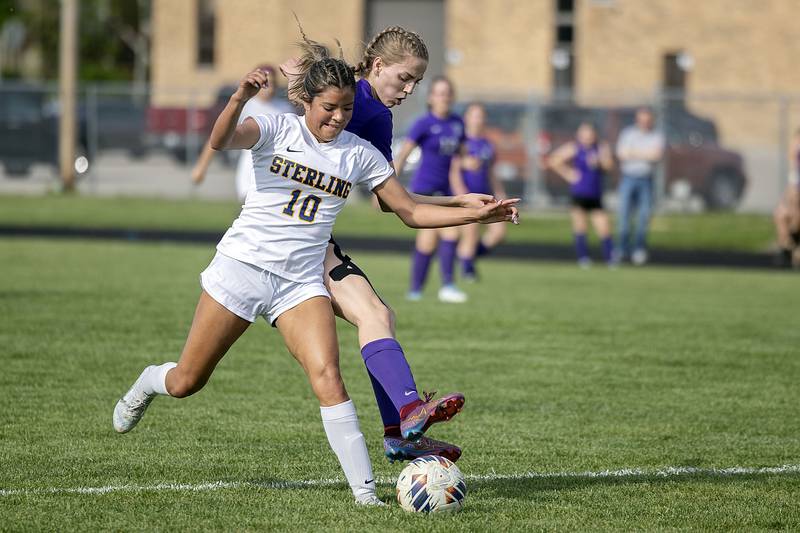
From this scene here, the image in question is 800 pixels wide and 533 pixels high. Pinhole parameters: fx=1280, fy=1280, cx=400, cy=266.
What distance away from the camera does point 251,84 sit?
5199 mm

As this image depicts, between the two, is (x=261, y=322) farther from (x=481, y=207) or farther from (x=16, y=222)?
(x=16, y=222)

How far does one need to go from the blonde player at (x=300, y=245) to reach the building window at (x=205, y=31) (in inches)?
1706

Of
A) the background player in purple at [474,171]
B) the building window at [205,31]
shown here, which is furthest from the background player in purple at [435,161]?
the building window at [205,31]

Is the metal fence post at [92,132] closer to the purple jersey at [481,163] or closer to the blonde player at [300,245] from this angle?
the purple jersey at [481,163]

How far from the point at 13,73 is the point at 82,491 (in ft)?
197

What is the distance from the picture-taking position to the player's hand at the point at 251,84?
5.18 meters

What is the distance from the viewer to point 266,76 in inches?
210

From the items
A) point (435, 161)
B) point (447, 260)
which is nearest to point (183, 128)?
point (447, 260)

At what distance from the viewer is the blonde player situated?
5410 mm

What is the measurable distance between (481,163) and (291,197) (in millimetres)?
11161

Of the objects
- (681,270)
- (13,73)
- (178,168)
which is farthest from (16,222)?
(13,73)

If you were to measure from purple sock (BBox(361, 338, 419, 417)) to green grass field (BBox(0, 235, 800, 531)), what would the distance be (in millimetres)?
480

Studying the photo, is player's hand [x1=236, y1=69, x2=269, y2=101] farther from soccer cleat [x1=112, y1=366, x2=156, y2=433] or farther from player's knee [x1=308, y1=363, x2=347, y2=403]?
soccer cleat [x1=112, y1=366, x2=156, y2=433]

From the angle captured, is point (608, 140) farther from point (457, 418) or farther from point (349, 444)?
point (349, 444)
